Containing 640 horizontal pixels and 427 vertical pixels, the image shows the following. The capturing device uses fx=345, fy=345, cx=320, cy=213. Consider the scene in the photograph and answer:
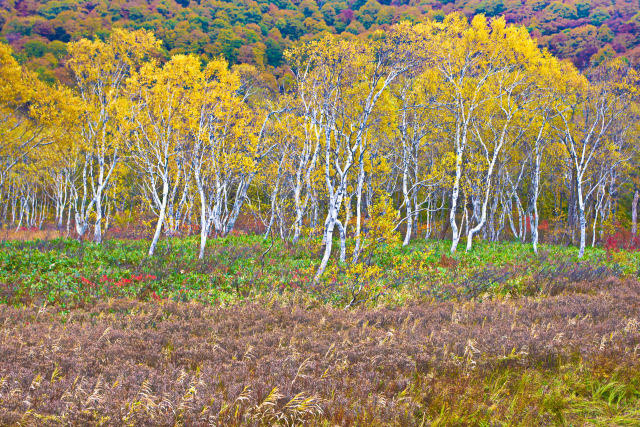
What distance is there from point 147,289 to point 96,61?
1526cm

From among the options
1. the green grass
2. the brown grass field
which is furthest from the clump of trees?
the brown grass field

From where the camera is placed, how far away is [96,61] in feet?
63.1

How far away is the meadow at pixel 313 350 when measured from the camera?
14.1ft

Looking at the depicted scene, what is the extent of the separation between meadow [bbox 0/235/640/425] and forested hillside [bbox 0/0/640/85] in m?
52.1

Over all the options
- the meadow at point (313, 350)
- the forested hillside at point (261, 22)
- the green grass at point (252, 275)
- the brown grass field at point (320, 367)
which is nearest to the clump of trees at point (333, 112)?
the green grass at point (252, 275)

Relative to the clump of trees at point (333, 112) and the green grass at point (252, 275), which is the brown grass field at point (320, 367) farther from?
the clump of trees at point (333, 112)

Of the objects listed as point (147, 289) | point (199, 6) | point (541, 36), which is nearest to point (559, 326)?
point (147, 289)

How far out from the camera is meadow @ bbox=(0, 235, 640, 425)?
430 cm

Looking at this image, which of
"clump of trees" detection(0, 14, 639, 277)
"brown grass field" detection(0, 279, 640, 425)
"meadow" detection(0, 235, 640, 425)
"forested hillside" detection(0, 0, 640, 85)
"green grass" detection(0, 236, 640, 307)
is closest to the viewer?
"brown grass field" detection(0, 279, 640, 425)

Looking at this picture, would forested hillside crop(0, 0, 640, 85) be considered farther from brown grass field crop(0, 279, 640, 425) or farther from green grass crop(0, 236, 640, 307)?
brown grass field crop(0, 279, 640, 425)

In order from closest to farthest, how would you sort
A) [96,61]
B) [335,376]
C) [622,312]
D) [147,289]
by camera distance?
[335,376]
[622,312]
[147,289]
[96,61]

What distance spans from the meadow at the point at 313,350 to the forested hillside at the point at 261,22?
5208 centimetres

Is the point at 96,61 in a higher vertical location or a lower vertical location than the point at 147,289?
higher

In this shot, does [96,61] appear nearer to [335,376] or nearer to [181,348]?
[181,348]
